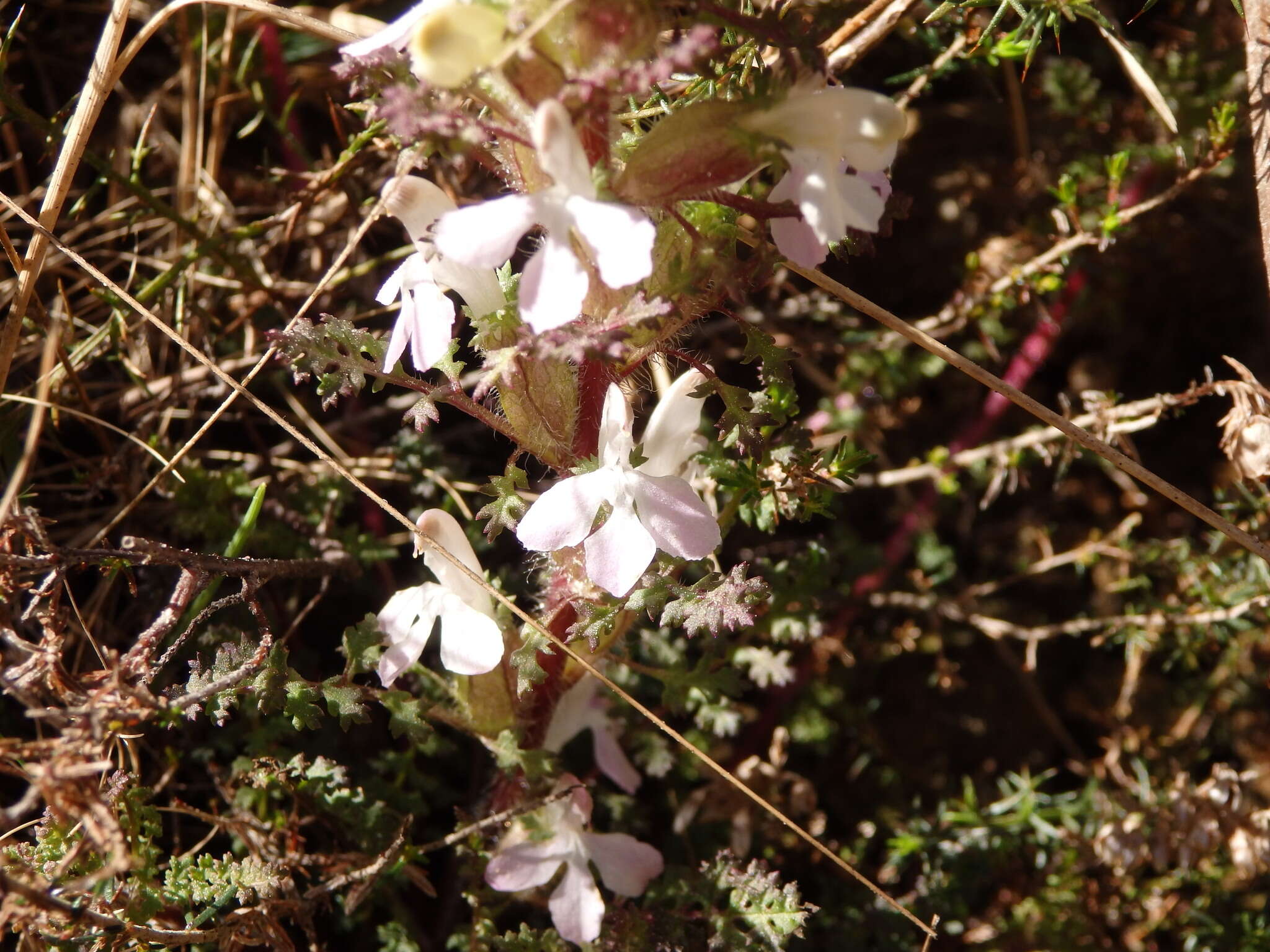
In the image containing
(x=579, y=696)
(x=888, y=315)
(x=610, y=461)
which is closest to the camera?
(x=610, y=461)

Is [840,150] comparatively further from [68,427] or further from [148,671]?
[68,427]

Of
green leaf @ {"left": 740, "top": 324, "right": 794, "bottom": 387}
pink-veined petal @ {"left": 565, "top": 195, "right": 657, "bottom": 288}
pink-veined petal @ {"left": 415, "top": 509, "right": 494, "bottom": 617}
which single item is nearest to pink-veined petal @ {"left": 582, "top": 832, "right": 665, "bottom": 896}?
pink-veined petal @ {"left": 415, "top": 509, "right": 494, "bottom": 617}

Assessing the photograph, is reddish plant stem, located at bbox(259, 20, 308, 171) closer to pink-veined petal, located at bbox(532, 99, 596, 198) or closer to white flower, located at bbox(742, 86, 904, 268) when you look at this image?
pink-veined petal, located at bbox(532, 99, 596, 198)

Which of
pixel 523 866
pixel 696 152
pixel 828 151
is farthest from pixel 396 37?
pixel 523 866

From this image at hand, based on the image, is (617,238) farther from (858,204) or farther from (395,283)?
(395,283)

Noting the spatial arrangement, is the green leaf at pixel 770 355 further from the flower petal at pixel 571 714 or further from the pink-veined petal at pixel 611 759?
the pink-veined petal at pixel 611 759

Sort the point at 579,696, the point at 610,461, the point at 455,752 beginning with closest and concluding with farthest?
the point at 610,461 < the point at 579,696 < the point at 455,752

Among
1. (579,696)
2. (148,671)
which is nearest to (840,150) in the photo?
(579,696)
